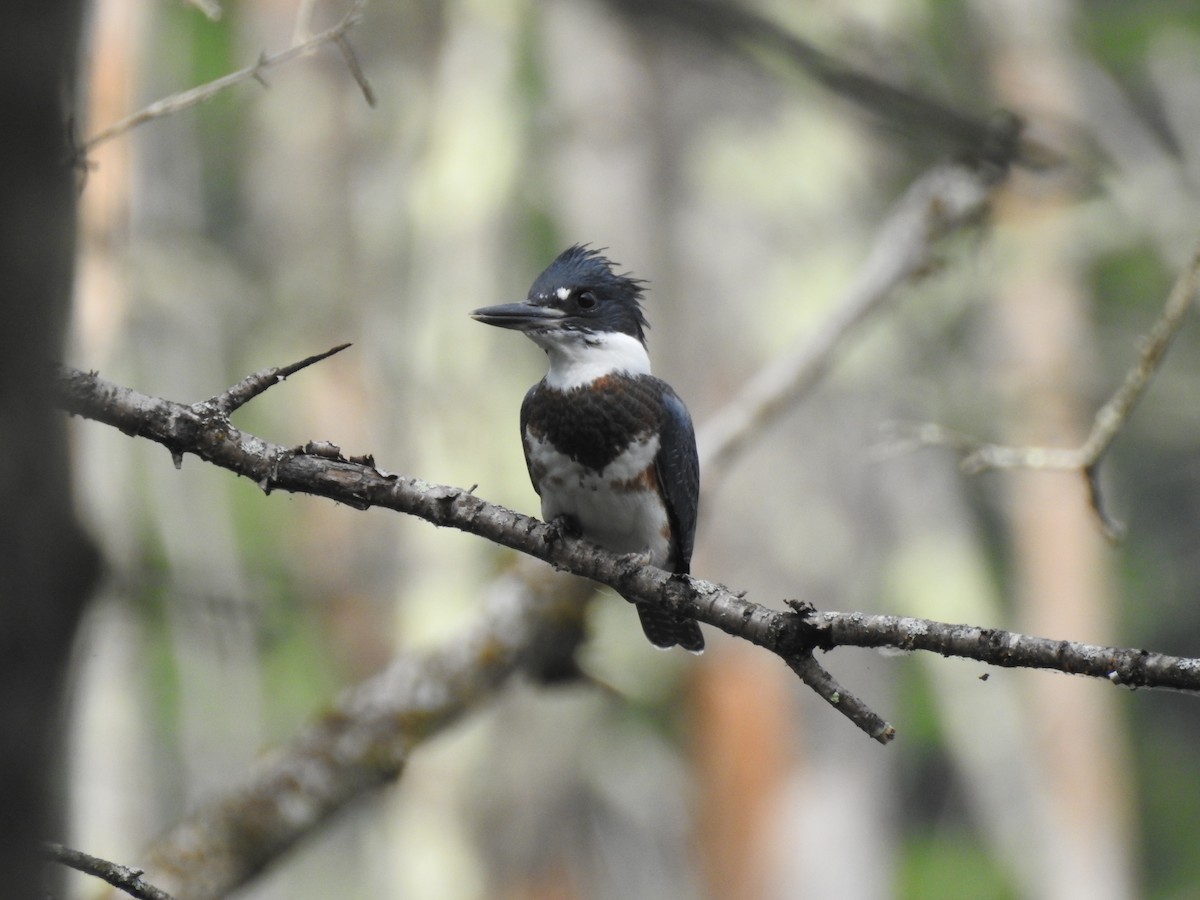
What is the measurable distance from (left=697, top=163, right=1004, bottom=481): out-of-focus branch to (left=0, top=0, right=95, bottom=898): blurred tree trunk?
3915mm

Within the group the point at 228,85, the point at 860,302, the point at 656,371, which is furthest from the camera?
the point at 656,371

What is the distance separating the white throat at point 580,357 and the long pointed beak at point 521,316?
0.04 metres

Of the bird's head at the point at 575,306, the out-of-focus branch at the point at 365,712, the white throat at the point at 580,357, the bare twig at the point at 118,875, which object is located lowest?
the bare twig at the point at 118,875

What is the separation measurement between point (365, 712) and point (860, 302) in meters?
2.38

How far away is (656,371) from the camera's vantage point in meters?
7.00

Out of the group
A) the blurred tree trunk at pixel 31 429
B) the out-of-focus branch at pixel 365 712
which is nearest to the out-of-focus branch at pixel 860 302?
the out-of-focus branch at pixel 365 712

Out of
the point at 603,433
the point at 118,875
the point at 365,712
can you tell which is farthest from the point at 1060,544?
the point at 118,875

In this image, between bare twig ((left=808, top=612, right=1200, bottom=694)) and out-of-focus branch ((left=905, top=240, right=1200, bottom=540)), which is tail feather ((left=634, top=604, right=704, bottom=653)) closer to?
out-of-focus branch ((left=905, top=240, right=1200, bottom=540))

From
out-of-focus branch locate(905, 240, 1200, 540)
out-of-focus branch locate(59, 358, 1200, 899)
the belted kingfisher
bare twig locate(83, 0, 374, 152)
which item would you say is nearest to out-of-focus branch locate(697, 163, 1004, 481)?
the belted kingfisher

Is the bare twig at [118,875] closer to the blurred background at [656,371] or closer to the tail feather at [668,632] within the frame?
the tail feather at [668,632]

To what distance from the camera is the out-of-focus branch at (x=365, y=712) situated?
176cm

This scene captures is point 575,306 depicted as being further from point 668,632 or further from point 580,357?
point 668,632

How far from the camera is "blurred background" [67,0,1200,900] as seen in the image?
21.5 ft

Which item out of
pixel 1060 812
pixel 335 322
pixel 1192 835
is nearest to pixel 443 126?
pixel 335 322
